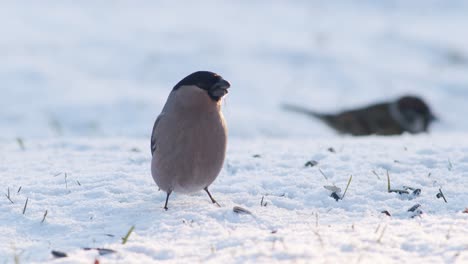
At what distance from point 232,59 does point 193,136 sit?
30.9ft

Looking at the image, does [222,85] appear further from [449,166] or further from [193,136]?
[449,166]

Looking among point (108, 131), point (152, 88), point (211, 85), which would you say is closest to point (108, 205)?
point (211, 85)

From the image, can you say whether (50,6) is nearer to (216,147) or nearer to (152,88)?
(152,88)

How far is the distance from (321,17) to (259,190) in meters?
13.5

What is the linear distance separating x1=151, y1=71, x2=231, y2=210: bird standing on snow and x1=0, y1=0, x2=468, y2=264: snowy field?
0.21m

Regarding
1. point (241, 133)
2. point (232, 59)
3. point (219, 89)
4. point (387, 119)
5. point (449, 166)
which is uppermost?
point (232, 59)

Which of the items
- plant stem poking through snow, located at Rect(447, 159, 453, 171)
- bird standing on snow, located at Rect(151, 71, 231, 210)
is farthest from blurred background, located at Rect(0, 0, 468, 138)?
bird standing on snow, located at Rect(151, 71, 231, 210)

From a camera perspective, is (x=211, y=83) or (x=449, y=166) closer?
(x=211, y=83)

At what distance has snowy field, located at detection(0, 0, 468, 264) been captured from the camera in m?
3.79

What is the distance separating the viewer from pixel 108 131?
9.59 meters

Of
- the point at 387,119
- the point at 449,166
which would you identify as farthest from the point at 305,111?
the point at 449,166

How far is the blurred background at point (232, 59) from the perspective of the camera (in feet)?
33.8

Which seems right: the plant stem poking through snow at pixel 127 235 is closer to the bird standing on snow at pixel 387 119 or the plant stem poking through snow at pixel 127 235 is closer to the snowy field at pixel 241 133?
the snowy field at pixel 241 133

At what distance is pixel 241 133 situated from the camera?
31.1ft
